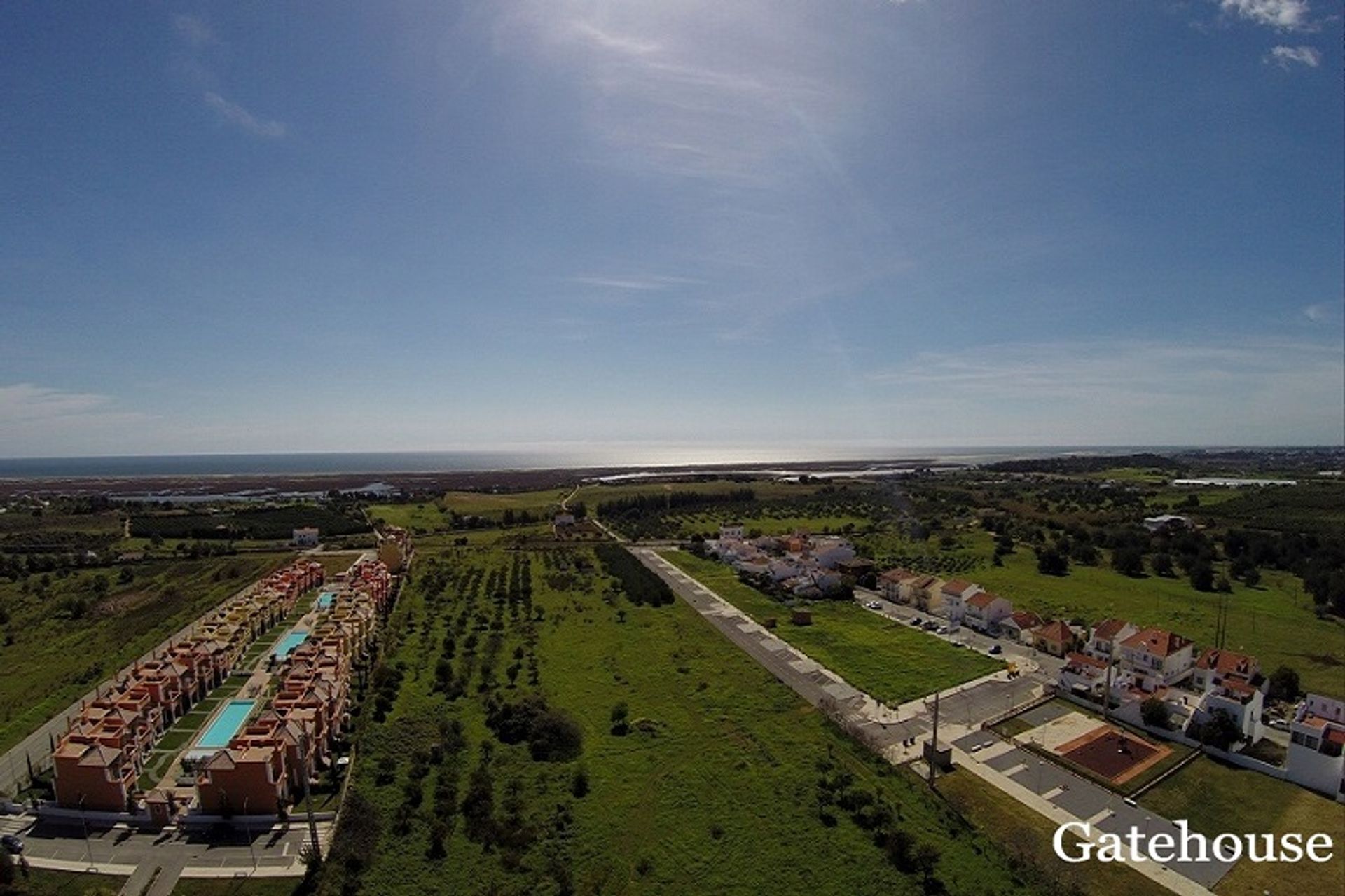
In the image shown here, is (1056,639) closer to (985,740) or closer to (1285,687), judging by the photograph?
(1285,687)

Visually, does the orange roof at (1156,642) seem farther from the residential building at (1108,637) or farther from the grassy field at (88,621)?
the grassy field at (88,621)

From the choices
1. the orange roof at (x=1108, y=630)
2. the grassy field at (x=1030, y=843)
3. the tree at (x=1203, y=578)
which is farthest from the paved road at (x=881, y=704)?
the tree at (x=1203, y=578)

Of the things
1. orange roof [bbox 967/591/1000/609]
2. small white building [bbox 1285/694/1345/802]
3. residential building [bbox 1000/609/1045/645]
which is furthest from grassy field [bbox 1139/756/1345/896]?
orange roof [bbox 967/591/1000/609]

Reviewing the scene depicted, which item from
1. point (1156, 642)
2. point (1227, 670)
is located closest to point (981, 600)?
point (1156, 642)

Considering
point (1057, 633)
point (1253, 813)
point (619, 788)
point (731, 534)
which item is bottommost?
point (1253, 813)

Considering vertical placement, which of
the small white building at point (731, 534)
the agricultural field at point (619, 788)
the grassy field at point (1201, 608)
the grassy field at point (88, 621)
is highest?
the small white building at point (731, 534)

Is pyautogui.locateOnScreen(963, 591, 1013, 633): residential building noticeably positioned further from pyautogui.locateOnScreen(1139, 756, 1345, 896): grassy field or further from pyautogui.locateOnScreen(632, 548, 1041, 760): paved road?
pyautogui.locateOnScreen(1139, 756, 1345, 896): grassy field

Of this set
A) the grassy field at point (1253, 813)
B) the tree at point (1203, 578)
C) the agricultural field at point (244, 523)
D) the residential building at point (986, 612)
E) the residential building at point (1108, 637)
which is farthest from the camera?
the agricultural field at point (244, 523)
